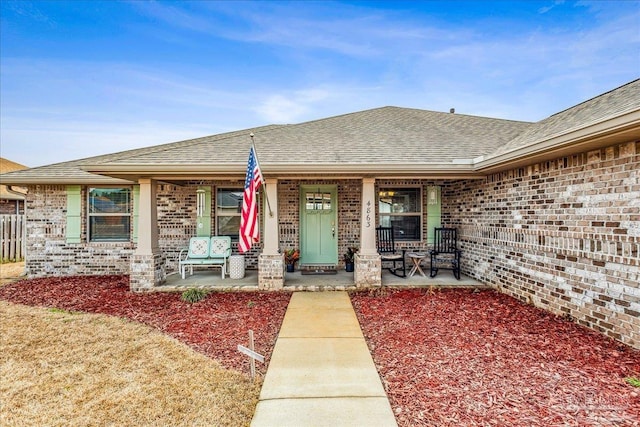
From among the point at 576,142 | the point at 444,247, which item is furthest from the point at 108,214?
the point at 576,142

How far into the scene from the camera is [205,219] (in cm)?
791

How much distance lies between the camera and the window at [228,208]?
8.04 metres

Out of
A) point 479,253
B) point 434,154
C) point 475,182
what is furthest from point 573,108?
point 479,253

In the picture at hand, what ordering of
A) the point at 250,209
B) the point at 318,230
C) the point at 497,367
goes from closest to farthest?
1. the point at 497,367
2. the point at 250,209
3. the point at 318,230

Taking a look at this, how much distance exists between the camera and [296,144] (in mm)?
6953

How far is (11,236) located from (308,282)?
1068 cm

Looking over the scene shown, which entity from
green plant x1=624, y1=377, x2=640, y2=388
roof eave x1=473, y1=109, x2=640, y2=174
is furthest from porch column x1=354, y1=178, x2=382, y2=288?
green plant x1=624, y1=377, x2=640, y2=388

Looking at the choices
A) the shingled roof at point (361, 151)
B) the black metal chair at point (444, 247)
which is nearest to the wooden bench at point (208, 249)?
the shingled roof at point (361, 151)

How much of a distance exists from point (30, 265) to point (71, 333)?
5448 millimetres

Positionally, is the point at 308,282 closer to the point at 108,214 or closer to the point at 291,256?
the point at 291,256

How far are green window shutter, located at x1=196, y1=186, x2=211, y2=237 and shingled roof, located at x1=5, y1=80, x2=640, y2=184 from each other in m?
1.30

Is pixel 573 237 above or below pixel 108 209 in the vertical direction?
below

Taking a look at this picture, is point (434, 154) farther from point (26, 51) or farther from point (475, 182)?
point (26, 51)

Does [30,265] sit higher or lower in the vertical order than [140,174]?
lower
